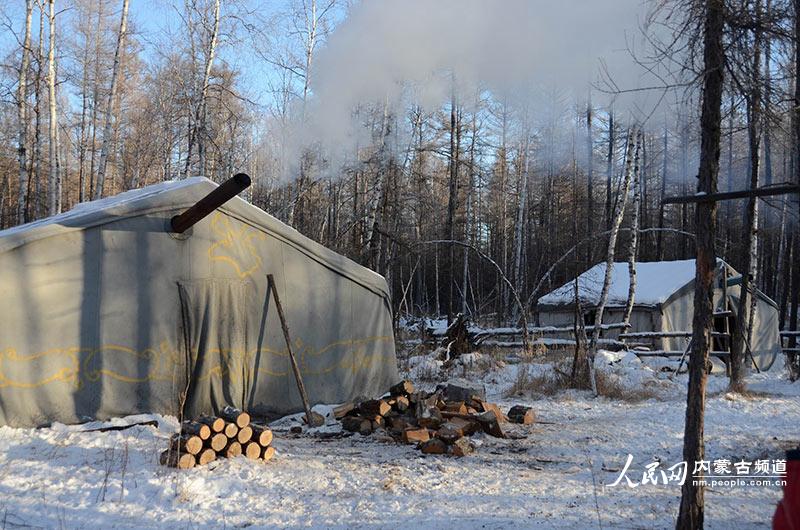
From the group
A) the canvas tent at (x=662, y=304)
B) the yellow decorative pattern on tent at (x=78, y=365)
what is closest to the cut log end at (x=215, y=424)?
the yellow decorative pattern on tent at (x=78, y=365)

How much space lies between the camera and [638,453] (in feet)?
21.4

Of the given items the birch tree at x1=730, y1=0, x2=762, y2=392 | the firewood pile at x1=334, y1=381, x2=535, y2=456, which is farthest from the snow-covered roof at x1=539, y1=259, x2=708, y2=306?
the firewood pile at x1=334, y1=381, x2=535, y2=456

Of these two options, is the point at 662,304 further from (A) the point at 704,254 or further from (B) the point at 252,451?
(A) the point at 704,254

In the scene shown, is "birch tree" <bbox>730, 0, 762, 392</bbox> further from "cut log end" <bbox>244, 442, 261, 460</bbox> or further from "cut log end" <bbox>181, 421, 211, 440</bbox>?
"cut log end" <bbox>181, 421, 211, 440</bbox>

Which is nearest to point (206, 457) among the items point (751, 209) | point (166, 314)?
point (166, 314)

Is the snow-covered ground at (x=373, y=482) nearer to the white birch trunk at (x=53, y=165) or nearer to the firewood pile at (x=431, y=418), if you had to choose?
the firewood pile at (x=431, y=418)

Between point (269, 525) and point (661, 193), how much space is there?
35.8m

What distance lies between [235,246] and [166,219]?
95 cm

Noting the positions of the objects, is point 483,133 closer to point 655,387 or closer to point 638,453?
point 655,387

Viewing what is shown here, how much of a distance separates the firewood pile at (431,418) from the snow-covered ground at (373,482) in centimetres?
18

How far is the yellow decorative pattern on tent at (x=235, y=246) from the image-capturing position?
836cm

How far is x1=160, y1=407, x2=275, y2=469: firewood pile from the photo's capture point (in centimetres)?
550

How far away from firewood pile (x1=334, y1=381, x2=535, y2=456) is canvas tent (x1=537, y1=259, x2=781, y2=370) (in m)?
9.34

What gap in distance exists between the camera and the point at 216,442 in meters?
5.77
